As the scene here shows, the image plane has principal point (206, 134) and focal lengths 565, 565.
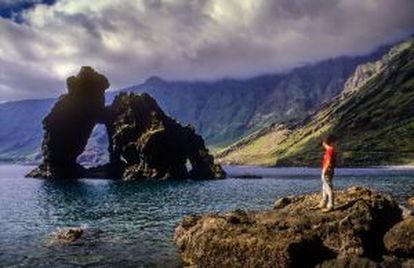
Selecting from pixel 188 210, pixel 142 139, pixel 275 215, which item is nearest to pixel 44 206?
pixel 188 210

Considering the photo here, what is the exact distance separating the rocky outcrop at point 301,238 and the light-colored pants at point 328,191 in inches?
27.3

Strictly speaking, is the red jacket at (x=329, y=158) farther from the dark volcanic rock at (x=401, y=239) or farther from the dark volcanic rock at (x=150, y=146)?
the dark volcanic rock at (x=150, y=146)

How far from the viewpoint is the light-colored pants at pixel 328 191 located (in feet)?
122

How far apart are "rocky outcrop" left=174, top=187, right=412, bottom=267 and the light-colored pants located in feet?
2.27

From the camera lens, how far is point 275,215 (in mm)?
39188

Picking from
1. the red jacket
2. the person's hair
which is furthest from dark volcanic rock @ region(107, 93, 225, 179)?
the red jacket

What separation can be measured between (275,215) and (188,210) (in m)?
45.5

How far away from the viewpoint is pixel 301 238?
3212cm

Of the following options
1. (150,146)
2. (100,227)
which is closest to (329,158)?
(100,227)

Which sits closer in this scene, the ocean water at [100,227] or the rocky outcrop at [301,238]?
the rocky outcrop at [301,238]

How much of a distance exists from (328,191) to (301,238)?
22.3 ft

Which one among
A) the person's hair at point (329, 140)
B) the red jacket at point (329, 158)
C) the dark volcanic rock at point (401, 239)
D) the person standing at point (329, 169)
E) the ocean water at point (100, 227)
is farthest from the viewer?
the ocean water at point (100, 227)

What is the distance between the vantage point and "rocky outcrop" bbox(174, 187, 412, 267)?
31.6 metres

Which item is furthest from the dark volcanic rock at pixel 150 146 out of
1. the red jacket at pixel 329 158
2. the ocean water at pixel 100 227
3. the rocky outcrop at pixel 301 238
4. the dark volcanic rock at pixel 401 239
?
the dark volcanic rock at pixel 401 239
